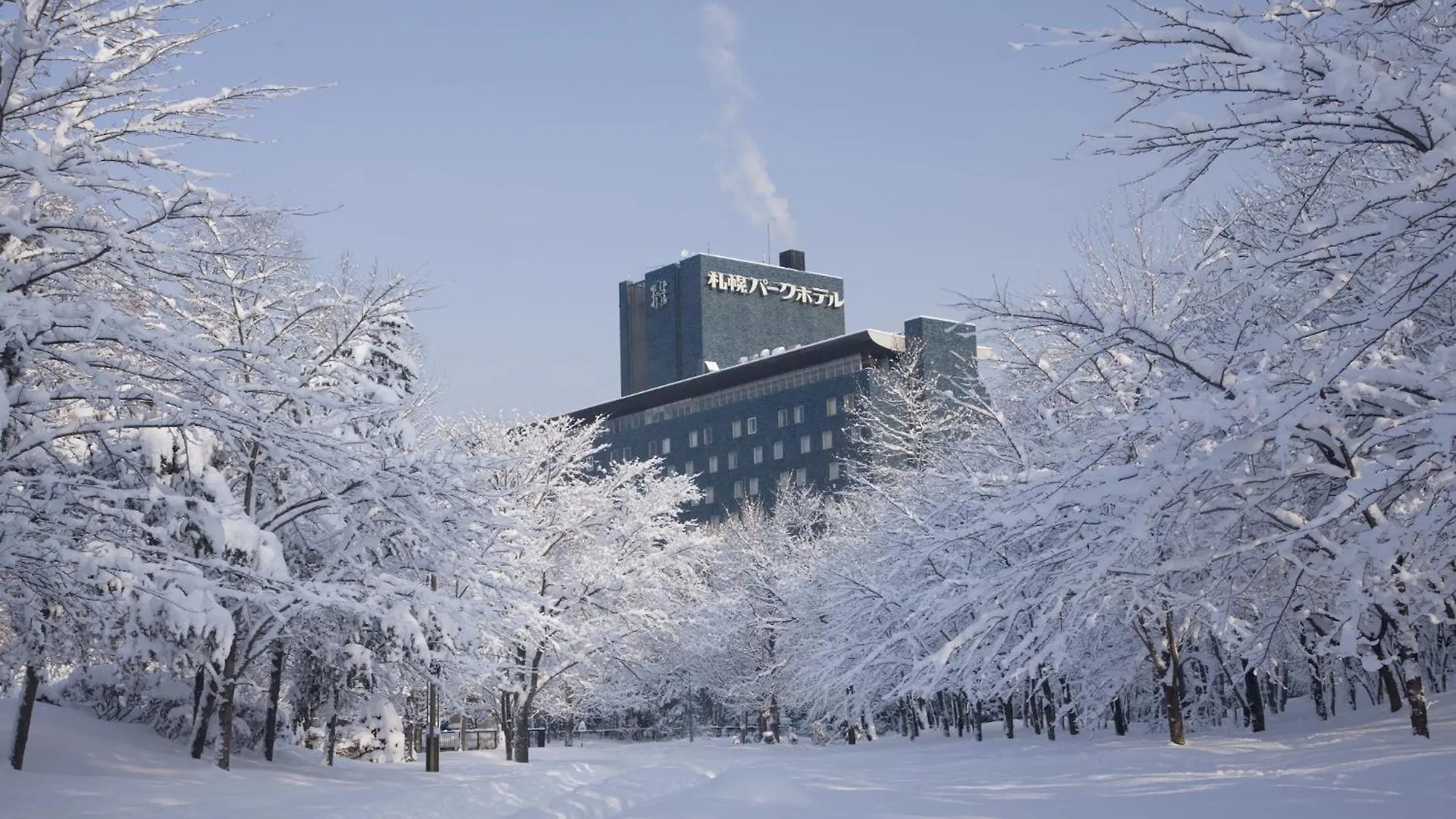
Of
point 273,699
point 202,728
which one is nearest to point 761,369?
point 273,699

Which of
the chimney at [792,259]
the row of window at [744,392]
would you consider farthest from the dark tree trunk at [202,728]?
the chimney at [792,259]

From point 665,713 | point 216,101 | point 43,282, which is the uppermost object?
point 216,101

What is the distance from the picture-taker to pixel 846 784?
54.7 feet

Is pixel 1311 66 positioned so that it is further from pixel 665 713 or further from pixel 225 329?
pixel 665 713

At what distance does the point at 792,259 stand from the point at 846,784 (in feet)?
441

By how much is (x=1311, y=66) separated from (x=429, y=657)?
13809mm

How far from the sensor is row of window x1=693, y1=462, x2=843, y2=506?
99381 millimetres

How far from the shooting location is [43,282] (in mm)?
11312

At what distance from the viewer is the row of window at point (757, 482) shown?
9938 cm

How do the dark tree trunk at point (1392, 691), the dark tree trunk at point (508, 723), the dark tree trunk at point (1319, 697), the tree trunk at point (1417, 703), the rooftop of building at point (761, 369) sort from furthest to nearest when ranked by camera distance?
the rooftop of building at point (761, 369) < the dark tree trunk at point (508, 723) < the dark tree trunk at point (1319, 697) < the dark tree trunk at point (1392, 691) < the tree trunk at point (1417, 703)

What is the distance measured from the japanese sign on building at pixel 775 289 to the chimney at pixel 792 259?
4.63 metres

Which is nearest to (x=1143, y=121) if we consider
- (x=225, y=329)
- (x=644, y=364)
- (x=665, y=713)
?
(x=225, y=329)

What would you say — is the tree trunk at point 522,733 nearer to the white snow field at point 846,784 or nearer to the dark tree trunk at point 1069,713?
the white snow field at point 846,784

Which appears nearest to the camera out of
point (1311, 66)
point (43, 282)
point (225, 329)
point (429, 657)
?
point (1311, 66)
